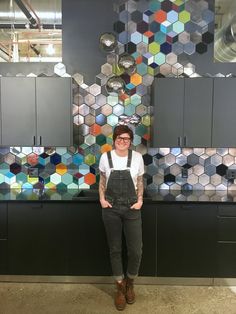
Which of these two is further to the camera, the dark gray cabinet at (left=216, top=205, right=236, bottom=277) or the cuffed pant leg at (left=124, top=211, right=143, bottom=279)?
the dark gray cabinet at (left=216, top=205, right=236, bottom=277)

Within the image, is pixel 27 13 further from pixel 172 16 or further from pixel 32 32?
pixel 172 16

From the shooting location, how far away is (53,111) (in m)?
3.20

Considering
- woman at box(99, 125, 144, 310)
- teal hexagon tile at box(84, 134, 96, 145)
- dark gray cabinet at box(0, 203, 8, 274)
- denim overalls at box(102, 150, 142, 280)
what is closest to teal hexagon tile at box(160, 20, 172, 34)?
teal hexagon tile at box(84, 134, 96, 145)

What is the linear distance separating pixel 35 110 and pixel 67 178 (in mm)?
873

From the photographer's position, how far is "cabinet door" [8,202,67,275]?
296 centimetres

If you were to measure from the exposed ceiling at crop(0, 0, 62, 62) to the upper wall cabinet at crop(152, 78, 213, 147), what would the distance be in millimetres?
1302

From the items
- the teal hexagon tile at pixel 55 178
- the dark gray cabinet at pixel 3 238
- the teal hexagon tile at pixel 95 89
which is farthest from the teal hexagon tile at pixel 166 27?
the dark gray cabinet at pixel 3 238

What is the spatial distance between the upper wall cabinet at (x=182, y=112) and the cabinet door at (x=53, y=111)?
2.92 ft

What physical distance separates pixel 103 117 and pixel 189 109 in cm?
96

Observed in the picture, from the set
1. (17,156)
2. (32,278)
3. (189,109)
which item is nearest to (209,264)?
(189,109)

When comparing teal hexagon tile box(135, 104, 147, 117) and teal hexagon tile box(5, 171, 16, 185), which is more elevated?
teal hexagon tile box(135, 104, 147, 117)

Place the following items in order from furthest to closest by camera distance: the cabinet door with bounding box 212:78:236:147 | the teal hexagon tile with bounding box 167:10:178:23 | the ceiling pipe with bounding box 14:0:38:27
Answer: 1. the teal hexagon tile with bounding box 167:10:178:23
2. the ceiling pipe with bounding box 14:0:38:27
3. the cabinet door with bounding box 212:78:236:147

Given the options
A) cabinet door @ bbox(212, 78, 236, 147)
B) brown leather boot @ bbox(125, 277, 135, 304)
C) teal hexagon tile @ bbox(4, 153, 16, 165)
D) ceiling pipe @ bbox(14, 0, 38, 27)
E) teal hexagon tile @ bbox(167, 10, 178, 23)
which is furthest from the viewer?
teal hexagon tile @ bbox(4, 153, 16, 165)

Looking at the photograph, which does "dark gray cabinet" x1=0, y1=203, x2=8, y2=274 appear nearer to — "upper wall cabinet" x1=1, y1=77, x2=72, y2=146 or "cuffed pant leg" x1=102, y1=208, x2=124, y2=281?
"upper wall cabinet" x1=1, y1=77, x2=72, y2=146
